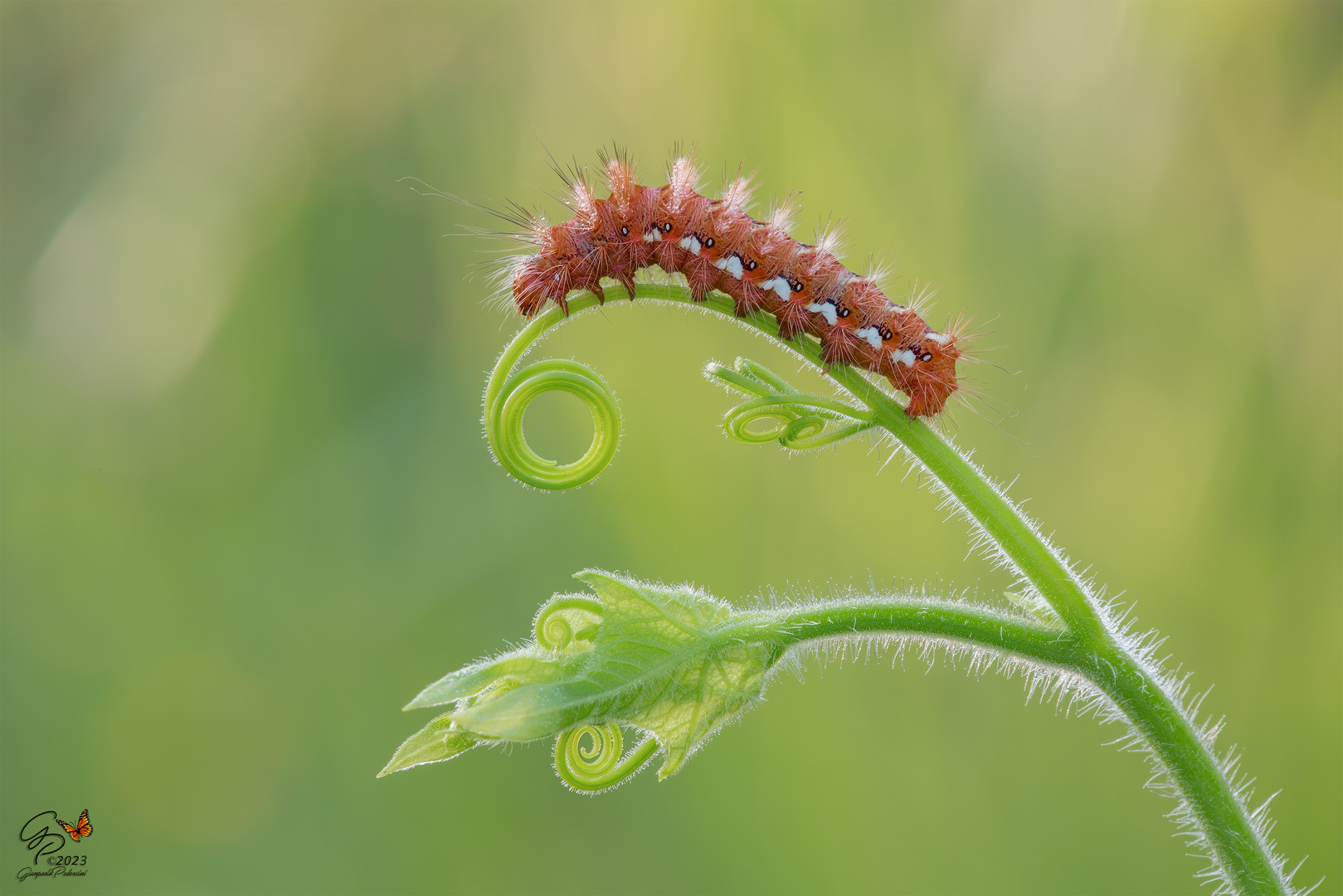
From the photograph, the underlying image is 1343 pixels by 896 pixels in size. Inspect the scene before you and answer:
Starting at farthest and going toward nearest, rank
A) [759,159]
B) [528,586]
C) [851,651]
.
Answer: [759,159], [528,586], [851,651]

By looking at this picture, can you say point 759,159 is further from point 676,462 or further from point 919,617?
point 919,617

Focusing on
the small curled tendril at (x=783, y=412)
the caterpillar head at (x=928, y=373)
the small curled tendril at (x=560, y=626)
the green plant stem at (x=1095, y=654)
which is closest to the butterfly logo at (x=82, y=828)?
the small curled tendril at (x=560, y=626)

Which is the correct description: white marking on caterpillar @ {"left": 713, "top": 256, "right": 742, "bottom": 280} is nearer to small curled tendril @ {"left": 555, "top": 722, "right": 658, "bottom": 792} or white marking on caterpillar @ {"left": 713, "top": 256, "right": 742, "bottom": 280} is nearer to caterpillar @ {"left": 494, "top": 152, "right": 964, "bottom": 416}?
caterpillar @ {"left": 494, "top": 152, "right": 964, "bottom": 416}

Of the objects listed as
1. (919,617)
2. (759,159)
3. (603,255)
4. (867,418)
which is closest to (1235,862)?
(919,617)

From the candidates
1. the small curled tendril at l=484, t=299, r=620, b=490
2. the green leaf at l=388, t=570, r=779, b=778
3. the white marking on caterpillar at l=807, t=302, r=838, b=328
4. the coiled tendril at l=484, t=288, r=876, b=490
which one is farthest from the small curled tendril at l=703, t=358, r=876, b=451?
the white marking on caterpillar at l=807, t=302, r=838, b=328

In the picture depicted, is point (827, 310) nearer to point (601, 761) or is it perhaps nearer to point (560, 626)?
point (560, 626)

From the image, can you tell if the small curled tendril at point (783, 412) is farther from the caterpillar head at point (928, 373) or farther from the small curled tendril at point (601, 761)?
the small curled tendril at point (601, 761)
